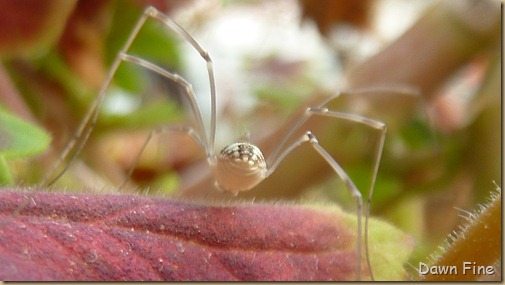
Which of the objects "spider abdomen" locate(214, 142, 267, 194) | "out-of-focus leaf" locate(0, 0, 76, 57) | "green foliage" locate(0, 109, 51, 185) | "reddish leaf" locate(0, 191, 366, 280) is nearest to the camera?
"reddish leaf" locate(0, 191, 366, 280)

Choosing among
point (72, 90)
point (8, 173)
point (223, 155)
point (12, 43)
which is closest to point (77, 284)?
point (8, 173)

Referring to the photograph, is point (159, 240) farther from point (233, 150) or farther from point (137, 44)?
point (137, 44)

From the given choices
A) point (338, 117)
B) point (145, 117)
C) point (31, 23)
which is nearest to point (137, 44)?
point (145, 117)

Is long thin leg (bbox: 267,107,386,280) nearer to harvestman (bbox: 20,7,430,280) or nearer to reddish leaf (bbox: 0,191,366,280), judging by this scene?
harvestman (bbox: 20,7,430,280)

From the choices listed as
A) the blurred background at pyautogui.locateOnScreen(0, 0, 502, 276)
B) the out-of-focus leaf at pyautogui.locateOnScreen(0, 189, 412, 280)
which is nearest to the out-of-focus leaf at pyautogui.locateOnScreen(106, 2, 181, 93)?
the blurred background at pyautogui.locateOnScreen(0, 0, 502, 276)

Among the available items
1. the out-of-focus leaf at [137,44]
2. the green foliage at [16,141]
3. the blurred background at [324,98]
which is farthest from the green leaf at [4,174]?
the out-of-focus leaf at [137,44]

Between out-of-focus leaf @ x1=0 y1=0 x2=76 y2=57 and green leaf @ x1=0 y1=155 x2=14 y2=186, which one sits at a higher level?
out-of-focus leaf @ x1=0 y1=0 x2=76 y2=57
